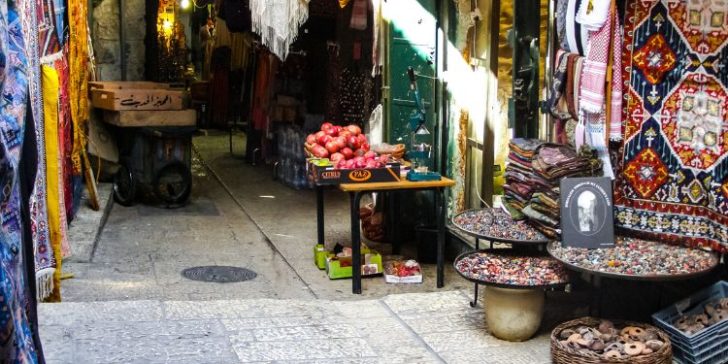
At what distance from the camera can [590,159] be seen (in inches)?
266

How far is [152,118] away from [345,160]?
418cm

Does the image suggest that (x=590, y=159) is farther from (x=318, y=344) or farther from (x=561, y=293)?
(x=318, y=344)

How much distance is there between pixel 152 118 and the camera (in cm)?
1195

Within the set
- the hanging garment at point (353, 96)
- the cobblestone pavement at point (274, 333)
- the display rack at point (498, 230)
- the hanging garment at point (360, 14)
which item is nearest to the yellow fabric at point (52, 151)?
the cobblestone pavement at point (274, 333)

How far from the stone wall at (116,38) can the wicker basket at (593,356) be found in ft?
31.4

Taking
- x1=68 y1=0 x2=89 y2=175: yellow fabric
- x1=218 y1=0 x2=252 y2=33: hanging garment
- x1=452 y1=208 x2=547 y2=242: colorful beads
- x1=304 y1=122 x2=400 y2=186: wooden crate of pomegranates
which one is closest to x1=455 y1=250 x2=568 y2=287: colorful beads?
x1=452 y1=208 x2=547 y2=242: colorful beads

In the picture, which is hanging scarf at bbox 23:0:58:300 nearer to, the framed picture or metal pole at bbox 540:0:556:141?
the framed picture

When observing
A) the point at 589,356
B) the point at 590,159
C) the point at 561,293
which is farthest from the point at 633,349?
the point at 561,293

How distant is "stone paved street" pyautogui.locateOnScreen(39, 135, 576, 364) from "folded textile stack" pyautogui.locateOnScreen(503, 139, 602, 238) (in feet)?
2.80

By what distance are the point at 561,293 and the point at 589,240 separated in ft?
4.60

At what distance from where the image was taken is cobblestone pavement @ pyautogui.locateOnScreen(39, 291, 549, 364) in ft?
20.9

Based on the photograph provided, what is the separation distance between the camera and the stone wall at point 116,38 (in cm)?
1384

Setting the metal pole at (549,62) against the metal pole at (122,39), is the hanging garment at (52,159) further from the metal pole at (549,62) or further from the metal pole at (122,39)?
the metal pole at (122,39)

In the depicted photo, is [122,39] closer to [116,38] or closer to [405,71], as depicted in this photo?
[116,38]
